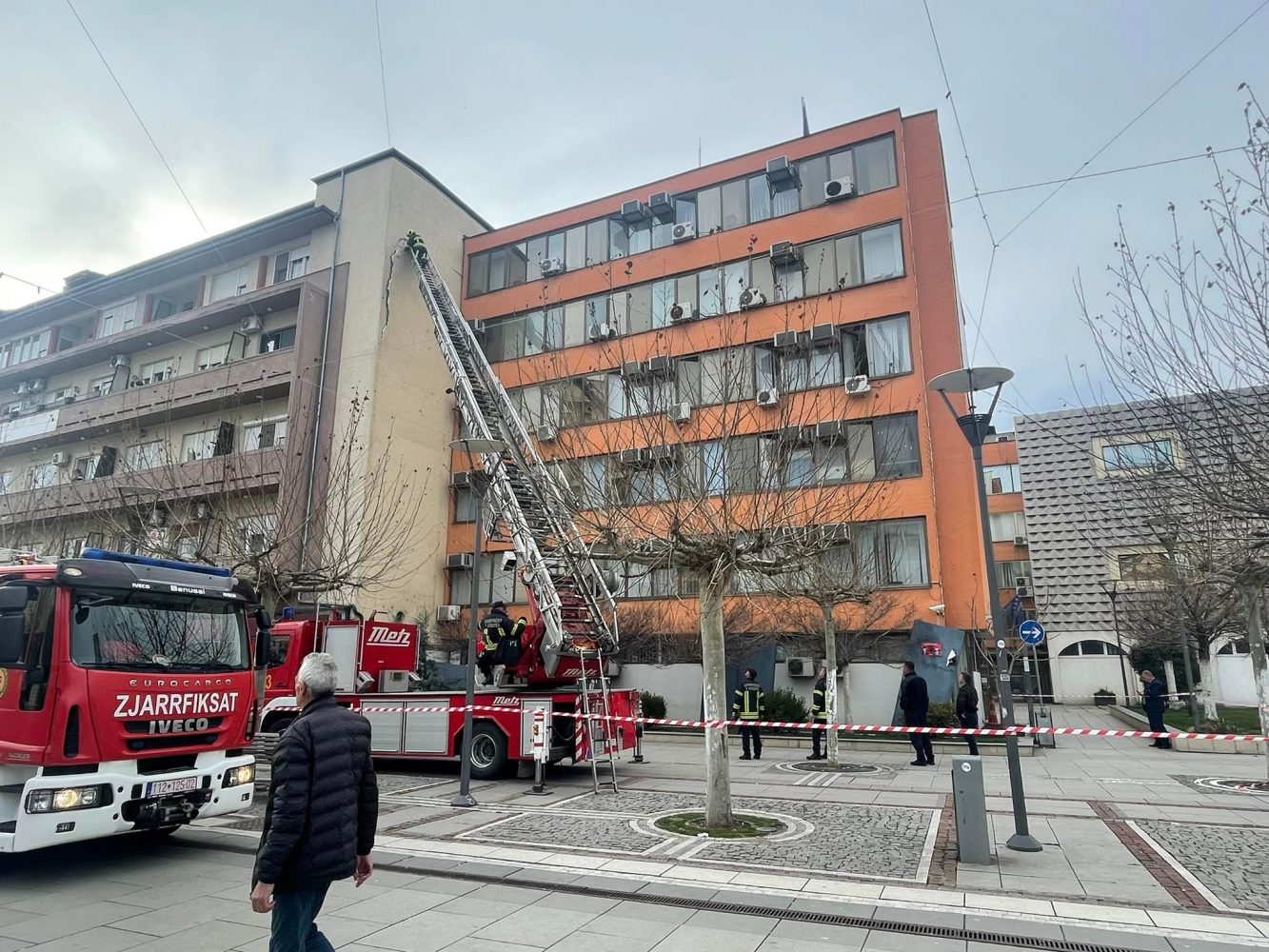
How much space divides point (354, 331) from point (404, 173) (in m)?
6.95

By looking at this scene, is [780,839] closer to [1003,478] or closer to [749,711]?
[749,711]

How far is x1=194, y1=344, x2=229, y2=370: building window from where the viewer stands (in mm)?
30656

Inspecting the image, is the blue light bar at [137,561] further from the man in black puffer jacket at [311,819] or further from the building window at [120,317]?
the building window at [120,317]

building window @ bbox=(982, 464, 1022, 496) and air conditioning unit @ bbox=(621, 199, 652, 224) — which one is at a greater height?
air conditioning unit @ bbox=(621, 199, 652, 224)

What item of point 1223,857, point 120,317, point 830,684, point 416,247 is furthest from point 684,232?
point 120,317

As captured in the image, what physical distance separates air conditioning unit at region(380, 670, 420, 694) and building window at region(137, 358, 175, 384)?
857 inches

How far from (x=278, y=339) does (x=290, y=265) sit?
12.6ft

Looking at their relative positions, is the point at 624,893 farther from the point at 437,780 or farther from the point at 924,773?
the point at 924,773

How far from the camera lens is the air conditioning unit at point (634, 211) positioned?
28.8m

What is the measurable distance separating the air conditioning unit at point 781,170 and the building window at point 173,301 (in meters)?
25.1

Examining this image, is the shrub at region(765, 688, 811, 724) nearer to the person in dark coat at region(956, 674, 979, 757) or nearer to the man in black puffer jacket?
the person in dark coat at region(956, 674, 979, 757)

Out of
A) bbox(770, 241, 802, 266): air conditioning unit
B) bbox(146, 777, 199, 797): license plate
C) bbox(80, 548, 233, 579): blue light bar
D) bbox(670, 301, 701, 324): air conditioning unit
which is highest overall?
bbox(770, 241, 802, 266): air conditioning unit

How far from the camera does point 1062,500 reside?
38531mm

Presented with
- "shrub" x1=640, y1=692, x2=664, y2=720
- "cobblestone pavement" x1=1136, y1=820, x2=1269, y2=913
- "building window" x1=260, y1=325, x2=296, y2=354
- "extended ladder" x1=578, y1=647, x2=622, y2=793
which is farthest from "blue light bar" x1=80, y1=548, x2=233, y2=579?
"building window" x1=260, y1=325, x2=296, y2=354
